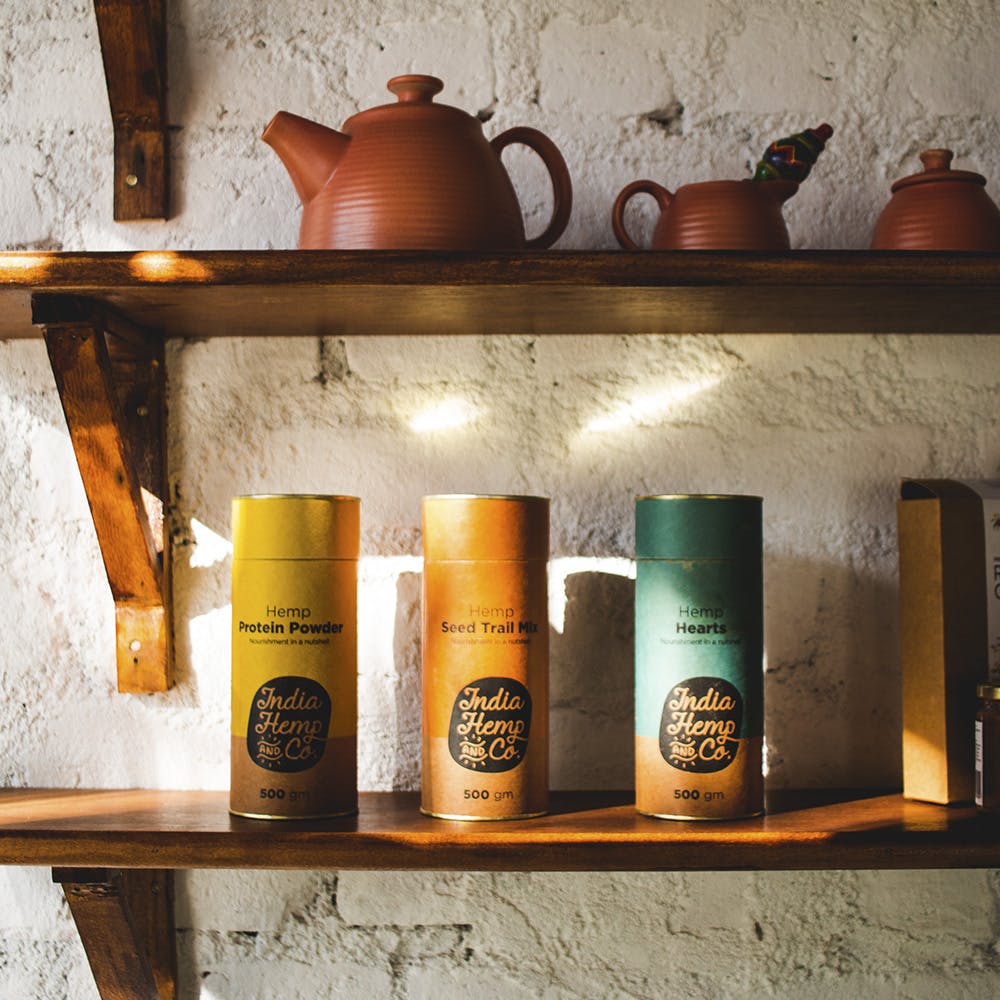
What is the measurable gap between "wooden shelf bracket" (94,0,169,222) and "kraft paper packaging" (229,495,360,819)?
1.19 ft

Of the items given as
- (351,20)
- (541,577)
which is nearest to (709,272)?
(541,577)

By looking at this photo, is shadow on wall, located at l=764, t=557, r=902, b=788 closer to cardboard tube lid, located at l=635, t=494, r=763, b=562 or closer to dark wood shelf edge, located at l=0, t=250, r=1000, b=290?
cardboard tube lid, located at l=635, t=494, r=763, b=562

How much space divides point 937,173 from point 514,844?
2.15ft

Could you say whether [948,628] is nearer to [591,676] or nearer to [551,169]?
[591,676]

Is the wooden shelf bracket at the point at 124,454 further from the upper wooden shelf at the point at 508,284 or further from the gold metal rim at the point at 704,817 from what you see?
the gold metal rim at the point at 704,817

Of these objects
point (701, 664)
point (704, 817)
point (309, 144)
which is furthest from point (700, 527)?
point (309, 144)

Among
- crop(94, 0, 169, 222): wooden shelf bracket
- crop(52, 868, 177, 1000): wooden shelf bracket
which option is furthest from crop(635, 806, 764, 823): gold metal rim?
crop(94, 0, 169, 222): wooden shelf bracket

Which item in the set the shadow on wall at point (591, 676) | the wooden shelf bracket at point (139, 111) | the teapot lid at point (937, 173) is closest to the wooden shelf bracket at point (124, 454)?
the wooden shelf bracket at point (139, 111)

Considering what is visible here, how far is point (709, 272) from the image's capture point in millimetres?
819

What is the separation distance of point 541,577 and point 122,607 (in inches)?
16.4

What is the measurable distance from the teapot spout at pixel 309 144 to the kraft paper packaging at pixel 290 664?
27 cm

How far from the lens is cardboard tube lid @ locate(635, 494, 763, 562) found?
2.88 ft

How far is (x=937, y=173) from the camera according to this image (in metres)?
0.93

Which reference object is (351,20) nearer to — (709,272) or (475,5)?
(475,5)
